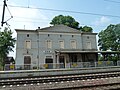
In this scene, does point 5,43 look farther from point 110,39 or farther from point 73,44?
point 110,39

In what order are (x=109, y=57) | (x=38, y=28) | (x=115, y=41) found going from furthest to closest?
1. (x=115, y=41)
2. (x=109, y=57)
3. (x=38, y=28)

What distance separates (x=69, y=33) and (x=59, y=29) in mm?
2230

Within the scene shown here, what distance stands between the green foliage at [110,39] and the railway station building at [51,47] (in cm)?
1575

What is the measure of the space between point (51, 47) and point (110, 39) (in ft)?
80.5

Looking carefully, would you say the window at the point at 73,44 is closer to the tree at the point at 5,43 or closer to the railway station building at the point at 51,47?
the railway station building at the point at 51,47

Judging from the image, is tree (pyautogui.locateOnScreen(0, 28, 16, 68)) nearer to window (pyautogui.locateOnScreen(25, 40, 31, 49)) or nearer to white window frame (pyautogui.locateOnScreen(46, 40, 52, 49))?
window (pyautogui.locateOnScreen(25, 40, 31, 49))

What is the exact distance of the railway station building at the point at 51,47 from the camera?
29.2m

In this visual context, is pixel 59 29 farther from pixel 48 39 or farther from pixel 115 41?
pixel 115 41

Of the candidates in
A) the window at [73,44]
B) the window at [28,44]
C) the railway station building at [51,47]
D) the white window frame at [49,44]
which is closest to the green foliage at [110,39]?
the railway station building at [51,47]

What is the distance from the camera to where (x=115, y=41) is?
1860 inches

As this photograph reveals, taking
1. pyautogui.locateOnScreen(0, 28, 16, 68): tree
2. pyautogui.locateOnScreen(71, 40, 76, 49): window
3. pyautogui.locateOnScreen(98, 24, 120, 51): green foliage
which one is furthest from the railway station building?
pyautogui.locateOnScreen(98, 24, 120, 51): green foliage

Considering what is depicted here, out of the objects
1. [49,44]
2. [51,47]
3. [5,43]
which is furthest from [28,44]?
[5,43]

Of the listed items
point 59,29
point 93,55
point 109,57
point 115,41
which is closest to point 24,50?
point 59,29

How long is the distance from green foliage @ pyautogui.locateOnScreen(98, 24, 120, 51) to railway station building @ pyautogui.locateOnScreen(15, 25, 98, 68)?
51.7 ft
